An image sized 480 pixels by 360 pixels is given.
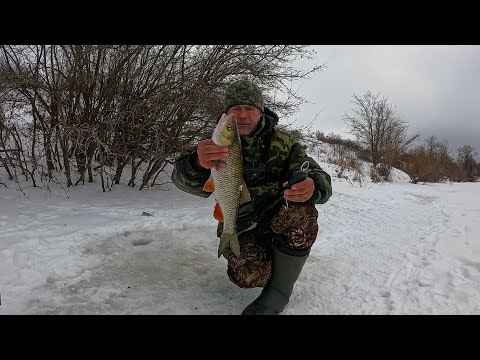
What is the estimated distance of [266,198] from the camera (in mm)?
2598

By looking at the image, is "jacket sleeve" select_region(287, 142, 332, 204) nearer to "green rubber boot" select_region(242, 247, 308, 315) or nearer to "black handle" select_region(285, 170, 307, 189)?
"black handle" select_region(285, 170, 307, 189)

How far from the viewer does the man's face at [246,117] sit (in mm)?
2531

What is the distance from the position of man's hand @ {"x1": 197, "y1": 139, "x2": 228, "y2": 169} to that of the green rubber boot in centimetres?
75

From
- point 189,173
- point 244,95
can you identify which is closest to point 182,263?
point 189,173

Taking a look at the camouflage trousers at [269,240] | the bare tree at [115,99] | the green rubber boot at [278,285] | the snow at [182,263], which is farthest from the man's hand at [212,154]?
the bare tree at [115,99]

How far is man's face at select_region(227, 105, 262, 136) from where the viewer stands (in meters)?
2.53

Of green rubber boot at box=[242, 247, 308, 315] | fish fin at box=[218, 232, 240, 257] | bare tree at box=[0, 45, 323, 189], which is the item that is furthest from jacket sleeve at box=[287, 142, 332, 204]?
bare tree at box=[0, 45, 323, 189]

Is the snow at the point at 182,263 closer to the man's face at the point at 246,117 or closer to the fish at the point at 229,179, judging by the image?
the fish at the point at 229,179

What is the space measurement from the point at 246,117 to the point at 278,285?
1199mm

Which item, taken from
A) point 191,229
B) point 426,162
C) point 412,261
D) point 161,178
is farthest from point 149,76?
point 426,162

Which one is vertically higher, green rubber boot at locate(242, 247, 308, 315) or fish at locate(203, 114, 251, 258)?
fish at locate(203, 114, 251, 258)

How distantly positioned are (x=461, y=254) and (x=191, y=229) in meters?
2.91

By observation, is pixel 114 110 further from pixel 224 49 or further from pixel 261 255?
pixel 261 255

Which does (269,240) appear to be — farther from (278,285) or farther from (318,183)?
(318,183)
